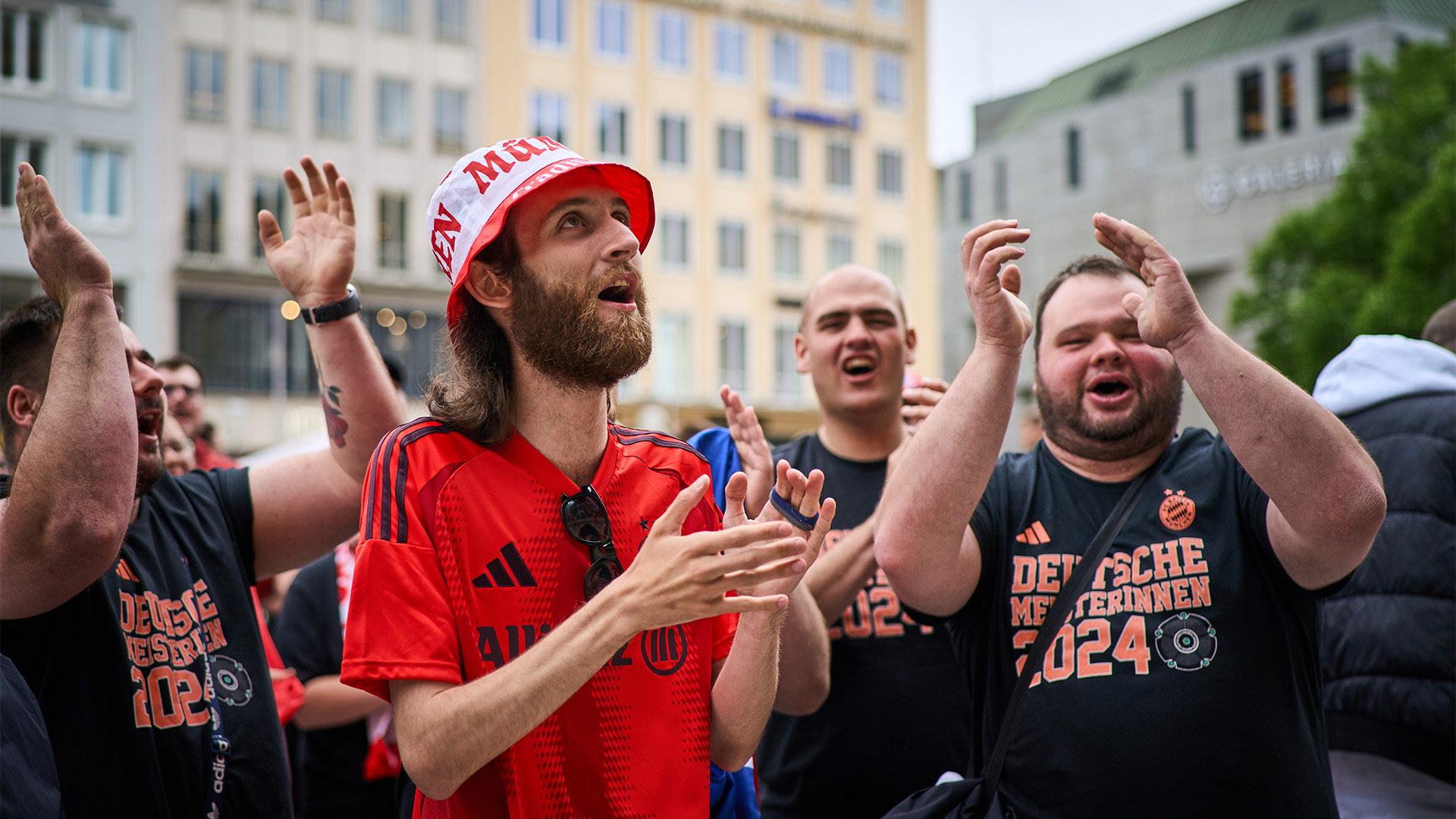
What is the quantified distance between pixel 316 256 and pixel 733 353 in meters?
33.3

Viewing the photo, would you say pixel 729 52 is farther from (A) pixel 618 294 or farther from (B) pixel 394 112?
(A) pixel 618 294

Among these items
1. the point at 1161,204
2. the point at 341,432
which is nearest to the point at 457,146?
the point at 1161,204

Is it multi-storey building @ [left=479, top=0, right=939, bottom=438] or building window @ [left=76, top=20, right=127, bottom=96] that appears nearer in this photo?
building window @ [left=76, top=20, right=127, bottom=96]

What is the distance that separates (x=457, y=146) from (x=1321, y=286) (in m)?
22.4

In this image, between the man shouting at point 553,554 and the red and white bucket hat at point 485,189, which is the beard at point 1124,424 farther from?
the red and white bucket hat at point 485,189

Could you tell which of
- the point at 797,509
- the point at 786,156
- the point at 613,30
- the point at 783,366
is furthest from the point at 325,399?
the point at 786,156

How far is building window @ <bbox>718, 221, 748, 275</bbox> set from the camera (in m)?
36.4

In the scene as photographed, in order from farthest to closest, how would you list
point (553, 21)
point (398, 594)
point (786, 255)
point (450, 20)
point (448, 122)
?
point (786, 255) < point (553, 21) < point (450, 20) < point (448, 122) < point (398, 594)

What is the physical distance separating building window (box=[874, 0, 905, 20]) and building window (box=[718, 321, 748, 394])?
11965 millimetres

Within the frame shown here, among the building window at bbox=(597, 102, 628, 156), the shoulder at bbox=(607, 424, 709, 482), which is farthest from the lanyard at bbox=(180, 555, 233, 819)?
the building window at bbox=(597, 102, 628, 156)

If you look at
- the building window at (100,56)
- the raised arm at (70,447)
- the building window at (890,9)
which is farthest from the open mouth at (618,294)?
the building window at (890,9)

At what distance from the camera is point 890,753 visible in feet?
12.7

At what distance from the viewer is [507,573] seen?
7.91 ft

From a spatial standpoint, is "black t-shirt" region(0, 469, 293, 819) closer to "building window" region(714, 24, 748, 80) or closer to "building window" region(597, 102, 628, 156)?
"building window" region(597, 102, 628, 156)
